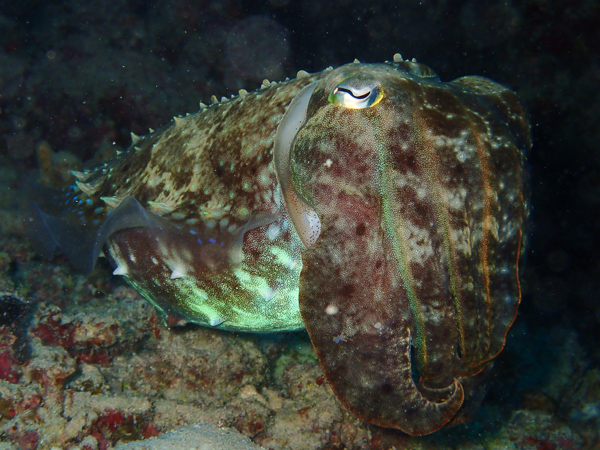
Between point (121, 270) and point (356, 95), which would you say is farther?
point (121, 270)

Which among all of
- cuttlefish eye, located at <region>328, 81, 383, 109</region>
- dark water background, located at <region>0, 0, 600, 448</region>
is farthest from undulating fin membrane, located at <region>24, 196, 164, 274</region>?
dark water background, located at <region>0, 0, 600, 448</region>

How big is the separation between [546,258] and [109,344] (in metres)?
7.12

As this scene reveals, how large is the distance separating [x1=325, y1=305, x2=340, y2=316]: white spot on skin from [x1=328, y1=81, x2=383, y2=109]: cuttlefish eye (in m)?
1.11

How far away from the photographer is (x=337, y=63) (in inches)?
316

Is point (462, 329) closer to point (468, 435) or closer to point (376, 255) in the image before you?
point (376, 255)

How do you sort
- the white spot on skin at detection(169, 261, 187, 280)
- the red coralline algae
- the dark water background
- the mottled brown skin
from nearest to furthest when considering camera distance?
the mottled brown skin < the white spot on skin at detection(169, 261, 187, 280) < the red coralline algae < the dark water background

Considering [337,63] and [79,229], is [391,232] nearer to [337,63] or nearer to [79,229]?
[79,229]

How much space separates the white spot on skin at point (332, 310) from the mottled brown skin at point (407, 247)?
0.04ft

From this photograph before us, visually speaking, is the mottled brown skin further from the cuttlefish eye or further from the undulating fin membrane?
the undulating fin membrane

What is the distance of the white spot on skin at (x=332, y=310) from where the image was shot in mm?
2027

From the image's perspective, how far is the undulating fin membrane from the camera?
281 centimetres

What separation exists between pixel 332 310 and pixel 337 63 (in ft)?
23.7

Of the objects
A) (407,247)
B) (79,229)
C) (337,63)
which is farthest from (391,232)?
(337,63)

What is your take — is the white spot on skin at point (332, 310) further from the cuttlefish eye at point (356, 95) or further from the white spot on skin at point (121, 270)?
the white spot on skin at point (121, 270)
